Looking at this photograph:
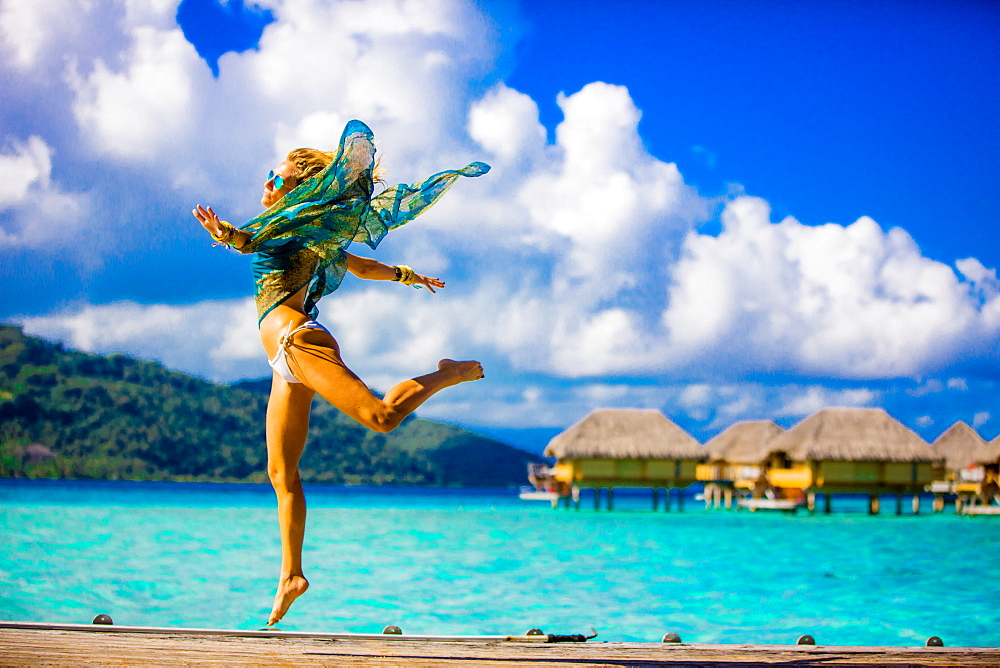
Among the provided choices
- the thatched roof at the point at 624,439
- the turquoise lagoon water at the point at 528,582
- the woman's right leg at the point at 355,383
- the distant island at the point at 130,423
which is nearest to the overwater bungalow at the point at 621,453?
the thatched roof at the point at 624,439

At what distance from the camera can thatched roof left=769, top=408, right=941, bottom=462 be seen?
3981 cm

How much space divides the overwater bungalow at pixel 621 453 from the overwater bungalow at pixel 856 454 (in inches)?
178

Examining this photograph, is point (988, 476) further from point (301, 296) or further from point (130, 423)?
point (130, 423)

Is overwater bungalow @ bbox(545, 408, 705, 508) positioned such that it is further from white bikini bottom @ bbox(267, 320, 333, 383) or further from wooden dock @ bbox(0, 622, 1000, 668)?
white bikini bottom @ bbox(267, 320, 333, 383)

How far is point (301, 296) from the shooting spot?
3.44m

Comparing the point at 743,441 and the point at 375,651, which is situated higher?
the point at 743,441

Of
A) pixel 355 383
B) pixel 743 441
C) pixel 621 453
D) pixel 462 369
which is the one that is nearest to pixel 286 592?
pixel 355 383

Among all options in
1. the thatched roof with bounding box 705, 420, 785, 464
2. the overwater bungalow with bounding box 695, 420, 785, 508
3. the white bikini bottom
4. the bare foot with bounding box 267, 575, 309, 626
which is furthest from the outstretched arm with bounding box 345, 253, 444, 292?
the thatched roof with bounding box 705, 420, 785, 464

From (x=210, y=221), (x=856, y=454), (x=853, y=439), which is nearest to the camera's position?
(x=210, y=221)

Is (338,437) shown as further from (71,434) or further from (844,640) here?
(844,640)

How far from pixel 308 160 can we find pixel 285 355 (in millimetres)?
759

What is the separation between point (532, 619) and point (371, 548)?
35.1 ft

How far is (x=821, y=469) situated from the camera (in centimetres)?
4022

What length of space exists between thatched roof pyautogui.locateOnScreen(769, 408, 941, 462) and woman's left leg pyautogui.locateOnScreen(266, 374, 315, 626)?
38681 millimetres
